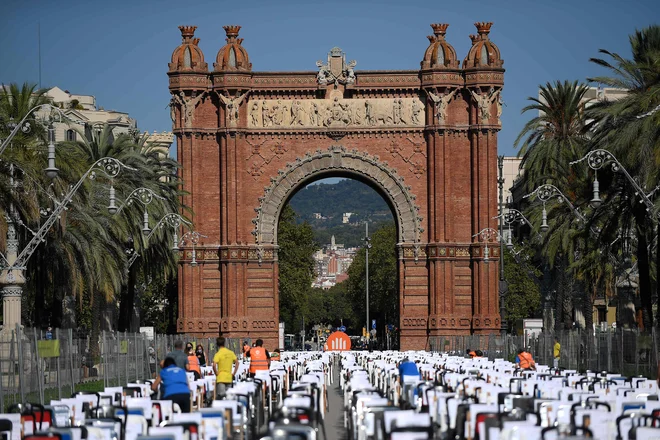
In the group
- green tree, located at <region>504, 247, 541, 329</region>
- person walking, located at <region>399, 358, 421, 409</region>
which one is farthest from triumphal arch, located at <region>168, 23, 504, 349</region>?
person walking, located at <region>399, 358, 421, 409</region>

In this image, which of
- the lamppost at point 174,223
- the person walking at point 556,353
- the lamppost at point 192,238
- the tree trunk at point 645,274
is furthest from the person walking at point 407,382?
the lamppost at point 192,238

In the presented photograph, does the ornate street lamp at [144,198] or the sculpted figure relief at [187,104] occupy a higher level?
the sculpted figure relief at [187,104]

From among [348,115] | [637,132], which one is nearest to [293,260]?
[348,115]

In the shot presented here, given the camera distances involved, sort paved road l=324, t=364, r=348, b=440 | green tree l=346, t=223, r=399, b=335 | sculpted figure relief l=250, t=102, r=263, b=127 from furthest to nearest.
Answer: green tree l=346, t=223, r=399, b=335 → sculpted figure relief l=250, t=102, r=263, b=127 → paved road l=324, t=364, r=348, b=440

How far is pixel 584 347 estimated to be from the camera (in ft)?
171

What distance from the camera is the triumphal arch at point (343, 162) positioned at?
67688mm

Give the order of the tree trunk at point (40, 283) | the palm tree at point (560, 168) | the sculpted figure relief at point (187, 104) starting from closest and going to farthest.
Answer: the tree trunk at point (40, 283) < the palm tree at point (560, 168) < the sculpted figure relief at point (187, 104)

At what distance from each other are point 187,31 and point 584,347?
28042mm

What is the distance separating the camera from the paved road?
28.4 metres

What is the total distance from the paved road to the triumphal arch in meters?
19.7

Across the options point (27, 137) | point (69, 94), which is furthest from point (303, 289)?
point (27, 137)

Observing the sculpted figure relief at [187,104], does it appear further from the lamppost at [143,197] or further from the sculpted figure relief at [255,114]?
the lamppost at [143,197]

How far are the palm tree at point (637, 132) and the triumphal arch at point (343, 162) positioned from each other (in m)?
12.2

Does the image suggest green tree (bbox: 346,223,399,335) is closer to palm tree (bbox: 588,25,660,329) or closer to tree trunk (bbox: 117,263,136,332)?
tree trunk (bbox: 117,263,136,332)
